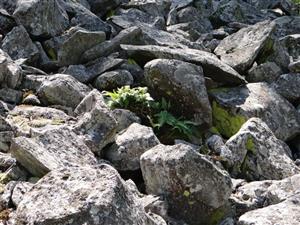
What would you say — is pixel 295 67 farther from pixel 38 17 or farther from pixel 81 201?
pixel 81 201

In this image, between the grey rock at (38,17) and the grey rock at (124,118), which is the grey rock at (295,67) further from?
the grey rock at (38,17)

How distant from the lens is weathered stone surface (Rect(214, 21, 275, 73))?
53.0 feet

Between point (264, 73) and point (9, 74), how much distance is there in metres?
8.25

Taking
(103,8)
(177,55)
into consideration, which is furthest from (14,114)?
(103,8)

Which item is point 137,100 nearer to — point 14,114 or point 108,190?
point 14,114

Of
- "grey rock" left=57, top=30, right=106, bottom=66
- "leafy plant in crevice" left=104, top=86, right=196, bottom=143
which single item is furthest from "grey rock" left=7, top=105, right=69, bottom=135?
"grey rock" left=57, top=30, right=106, bottom=66

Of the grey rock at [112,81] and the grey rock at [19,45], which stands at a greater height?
the grey rock at [19,45]

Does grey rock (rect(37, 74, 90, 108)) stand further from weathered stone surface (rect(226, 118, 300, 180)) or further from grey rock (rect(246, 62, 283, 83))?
grey rock (rect(246, 62, 283, 83))

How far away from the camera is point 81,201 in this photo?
5969 millimetres

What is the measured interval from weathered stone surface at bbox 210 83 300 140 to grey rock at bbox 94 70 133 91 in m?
2.59

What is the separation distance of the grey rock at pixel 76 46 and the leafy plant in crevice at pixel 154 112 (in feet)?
10.1

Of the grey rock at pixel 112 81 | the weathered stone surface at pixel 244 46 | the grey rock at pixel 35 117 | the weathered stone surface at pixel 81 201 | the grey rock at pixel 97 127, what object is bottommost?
the weathered stone surface at pixel 244 46

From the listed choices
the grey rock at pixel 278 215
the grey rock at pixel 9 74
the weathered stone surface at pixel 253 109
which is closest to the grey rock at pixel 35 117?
the grey rock at pixel 9 74

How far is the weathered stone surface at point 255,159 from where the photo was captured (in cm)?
1098
